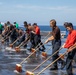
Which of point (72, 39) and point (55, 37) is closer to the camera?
point (72, 39)

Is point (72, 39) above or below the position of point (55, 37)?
above

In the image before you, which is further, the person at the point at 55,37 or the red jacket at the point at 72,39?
the person at the point at 55,37

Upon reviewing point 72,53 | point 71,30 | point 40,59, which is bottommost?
point 40,59

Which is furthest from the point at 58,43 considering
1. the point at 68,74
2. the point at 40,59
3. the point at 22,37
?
the point at 22,37

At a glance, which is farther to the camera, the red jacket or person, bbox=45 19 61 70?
person, bbox=45 19 61 70

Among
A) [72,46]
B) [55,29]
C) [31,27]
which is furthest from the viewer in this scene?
[31,27]

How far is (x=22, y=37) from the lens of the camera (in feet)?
84.2

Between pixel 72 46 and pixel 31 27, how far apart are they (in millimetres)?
10402

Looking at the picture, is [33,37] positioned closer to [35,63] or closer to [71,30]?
[35,63]

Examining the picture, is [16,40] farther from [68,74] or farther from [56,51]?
[68,74]

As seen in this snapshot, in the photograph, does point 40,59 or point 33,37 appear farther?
point 33,37

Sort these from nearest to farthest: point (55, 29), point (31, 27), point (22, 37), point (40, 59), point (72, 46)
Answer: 1. point (72, 46)
2. point (55, 29)
3. point (40, 59)
4. point (31, 27)
5. point (22, 37)

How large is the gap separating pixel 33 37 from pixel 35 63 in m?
7.35

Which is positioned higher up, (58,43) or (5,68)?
(58,43)
